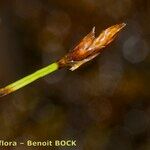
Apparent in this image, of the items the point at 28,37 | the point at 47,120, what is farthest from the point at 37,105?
the point at 28,37

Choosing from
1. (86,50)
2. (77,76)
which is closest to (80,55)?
(86,50)

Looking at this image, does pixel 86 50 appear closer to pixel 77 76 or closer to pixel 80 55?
pixel 80 55
